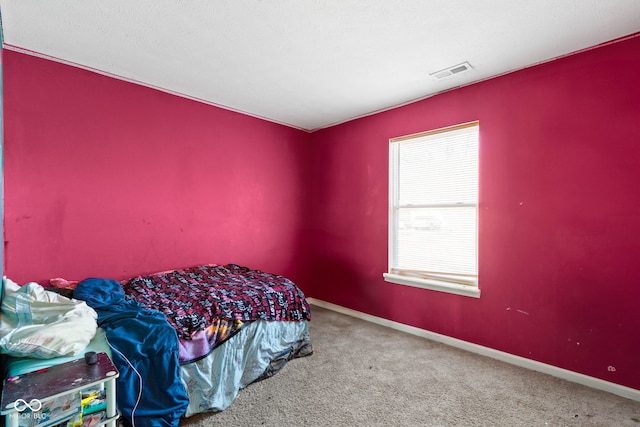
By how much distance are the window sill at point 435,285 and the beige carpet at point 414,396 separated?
543mm

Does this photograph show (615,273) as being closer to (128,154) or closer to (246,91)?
(246,91)

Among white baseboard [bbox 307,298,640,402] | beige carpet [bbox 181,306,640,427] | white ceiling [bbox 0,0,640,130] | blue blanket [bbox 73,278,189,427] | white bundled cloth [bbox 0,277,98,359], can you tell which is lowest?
beige carpet [bbox 181,306,640,427]

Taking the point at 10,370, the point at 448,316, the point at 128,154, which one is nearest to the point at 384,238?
the point at 448,316

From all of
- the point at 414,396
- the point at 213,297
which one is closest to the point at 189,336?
the point at 213,297

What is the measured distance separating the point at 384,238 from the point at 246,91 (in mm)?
2171

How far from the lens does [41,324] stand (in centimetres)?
162

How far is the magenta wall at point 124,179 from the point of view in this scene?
92.2 inches

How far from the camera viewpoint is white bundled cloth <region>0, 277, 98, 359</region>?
138cm

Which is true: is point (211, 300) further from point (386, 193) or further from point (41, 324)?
point (386, 193)

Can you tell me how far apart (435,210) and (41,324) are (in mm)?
3116

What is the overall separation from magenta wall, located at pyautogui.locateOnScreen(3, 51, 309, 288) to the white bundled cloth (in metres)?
0.63

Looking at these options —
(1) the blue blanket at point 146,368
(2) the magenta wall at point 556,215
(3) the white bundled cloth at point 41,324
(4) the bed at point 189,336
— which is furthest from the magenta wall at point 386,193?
(1) the blue blanket at point 146,368

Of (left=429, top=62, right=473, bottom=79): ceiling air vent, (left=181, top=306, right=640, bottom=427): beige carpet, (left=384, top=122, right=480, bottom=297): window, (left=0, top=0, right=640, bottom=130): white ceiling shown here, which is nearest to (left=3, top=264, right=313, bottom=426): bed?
(left=181, top=306, right=640, bottom=427): beige carpet

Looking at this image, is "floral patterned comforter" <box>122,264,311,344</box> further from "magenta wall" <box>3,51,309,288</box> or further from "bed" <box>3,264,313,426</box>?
"magenta wall" <box>3,51,309,288</box>
